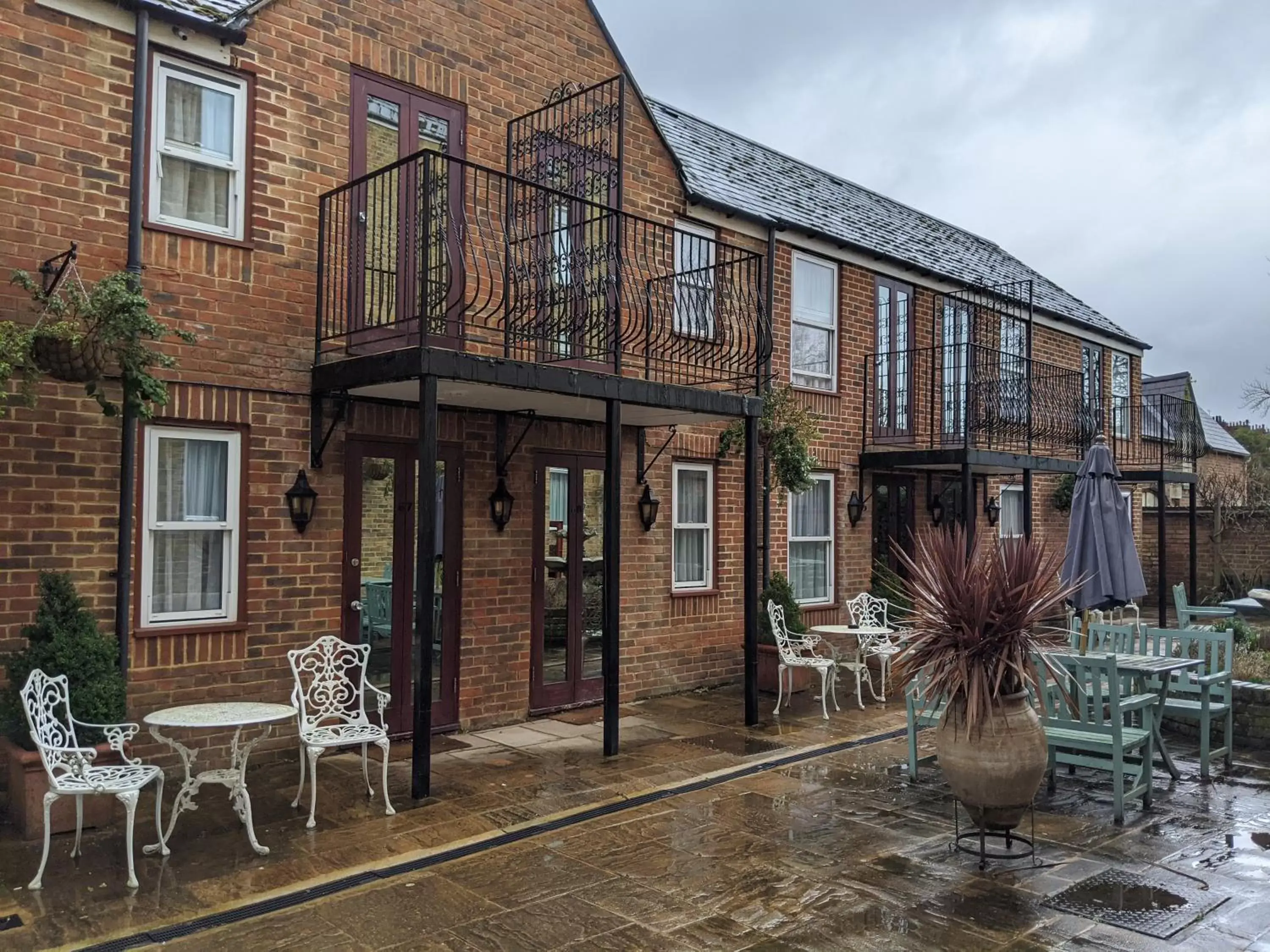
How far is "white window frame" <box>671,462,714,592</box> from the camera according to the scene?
32.0 ft

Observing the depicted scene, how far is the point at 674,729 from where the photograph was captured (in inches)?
319

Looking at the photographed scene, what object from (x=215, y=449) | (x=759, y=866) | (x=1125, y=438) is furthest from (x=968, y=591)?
(x=1125, y=438)

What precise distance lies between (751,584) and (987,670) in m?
3.47

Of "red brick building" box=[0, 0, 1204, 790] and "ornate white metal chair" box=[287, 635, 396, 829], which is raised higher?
"red brick building" box=[0, 0, 1204, 790]

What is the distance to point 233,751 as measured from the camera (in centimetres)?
525

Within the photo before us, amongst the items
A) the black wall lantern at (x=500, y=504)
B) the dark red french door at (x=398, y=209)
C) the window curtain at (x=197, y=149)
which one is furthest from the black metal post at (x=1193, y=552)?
the window curtain at (x=197, y=149)

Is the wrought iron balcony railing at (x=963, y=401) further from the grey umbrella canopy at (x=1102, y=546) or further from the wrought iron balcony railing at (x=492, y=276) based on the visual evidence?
the wrought iron balcony railing at (x=492, y=276)

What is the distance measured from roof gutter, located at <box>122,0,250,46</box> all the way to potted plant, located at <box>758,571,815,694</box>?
6.81 meters

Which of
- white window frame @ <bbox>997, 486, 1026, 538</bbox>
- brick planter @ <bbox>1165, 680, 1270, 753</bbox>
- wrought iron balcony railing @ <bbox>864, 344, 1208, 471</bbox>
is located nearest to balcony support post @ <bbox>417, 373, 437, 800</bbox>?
brick planter @ <bbox>1165, 680, 1270, 753</bbox>

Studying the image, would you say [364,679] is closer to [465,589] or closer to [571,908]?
[465,589]

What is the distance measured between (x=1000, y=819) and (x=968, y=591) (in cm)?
124

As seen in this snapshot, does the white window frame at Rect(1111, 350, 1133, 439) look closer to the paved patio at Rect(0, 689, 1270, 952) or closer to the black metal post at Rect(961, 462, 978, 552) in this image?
the black metal post at Rect(961, 462, 978, 552)

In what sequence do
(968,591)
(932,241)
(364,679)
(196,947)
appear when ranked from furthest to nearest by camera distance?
(932,241) → (364,679) → (968,591) → (196,947)

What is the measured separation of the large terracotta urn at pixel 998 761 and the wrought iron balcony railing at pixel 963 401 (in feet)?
22.6
